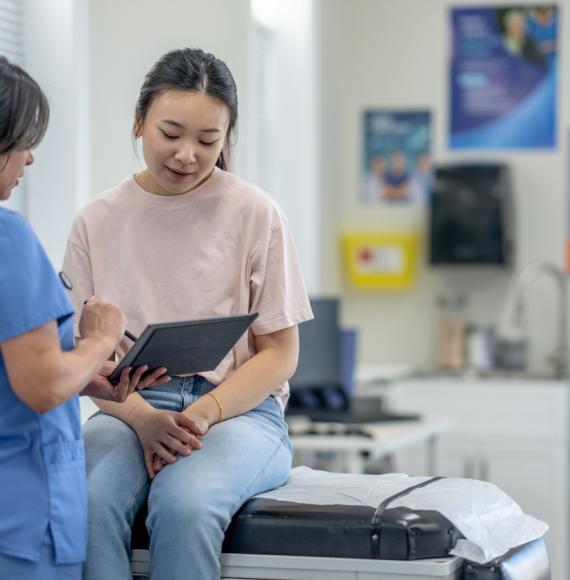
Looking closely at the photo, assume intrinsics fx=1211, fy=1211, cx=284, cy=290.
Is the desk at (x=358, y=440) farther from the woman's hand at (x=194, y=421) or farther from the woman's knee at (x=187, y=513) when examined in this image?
the woman's knee at (x=187, y=513)

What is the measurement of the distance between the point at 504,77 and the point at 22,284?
14.6 ft

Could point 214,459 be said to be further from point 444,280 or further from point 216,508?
point 444,280

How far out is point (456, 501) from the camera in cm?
190

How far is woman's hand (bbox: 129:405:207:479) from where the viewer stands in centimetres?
189

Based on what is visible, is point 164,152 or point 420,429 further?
point 420,429

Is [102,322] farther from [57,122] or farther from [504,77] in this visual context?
[504,77]

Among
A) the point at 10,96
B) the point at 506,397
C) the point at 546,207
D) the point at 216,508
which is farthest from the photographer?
the point at 546,207

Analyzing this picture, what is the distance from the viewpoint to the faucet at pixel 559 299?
5438mm

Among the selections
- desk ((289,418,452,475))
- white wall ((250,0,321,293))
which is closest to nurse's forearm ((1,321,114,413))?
desk ((289,418,452,475))

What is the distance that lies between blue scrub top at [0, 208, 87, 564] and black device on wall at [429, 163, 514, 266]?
392 centimetres

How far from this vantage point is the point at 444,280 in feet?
18.7

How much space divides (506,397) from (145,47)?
2733mm

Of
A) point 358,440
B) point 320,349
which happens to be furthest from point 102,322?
point 320,349

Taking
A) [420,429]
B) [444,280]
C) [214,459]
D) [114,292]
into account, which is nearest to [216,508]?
[214,459]
